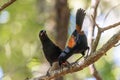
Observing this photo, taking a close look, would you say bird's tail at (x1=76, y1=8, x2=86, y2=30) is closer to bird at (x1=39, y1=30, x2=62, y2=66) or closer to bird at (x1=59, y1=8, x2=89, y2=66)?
bird at (x1=59, y1=8, x2=89, y2=66)

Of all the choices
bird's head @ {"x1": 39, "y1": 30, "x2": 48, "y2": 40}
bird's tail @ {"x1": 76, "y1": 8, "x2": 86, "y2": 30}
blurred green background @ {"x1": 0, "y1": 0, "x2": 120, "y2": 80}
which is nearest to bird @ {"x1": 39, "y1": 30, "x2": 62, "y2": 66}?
bird's head @ {"x1": 39, "y1": 30, "x2": 48, "y2": 40}

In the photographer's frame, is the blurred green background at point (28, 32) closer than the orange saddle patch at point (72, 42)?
No

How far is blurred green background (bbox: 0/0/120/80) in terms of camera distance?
4.52 metres

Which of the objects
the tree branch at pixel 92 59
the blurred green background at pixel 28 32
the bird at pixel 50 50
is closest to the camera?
the tree branch at pixel 92 59

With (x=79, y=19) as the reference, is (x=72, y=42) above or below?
below

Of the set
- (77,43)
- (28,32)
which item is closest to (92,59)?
(77,43)

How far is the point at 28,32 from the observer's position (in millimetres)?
5582

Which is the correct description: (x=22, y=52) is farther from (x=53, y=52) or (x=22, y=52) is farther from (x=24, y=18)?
(x=53, y=52)

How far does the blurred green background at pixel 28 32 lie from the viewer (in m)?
4.52

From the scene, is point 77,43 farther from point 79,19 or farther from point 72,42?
point 79,19

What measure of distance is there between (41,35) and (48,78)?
31cm

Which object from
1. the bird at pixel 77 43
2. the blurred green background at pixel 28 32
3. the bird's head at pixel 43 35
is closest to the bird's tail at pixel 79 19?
the bird at pixel 77 43

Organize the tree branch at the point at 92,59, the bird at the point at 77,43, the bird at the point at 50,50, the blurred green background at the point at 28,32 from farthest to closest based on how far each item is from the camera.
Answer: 1. the blurred green background at the point at 28,32
2. the bird at the point at 50,50
3. the bird at the point at 77,43
4. the tree branch at the point at 92,59

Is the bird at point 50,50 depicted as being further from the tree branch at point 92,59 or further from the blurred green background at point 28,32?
the blurred green background at point 28,32
